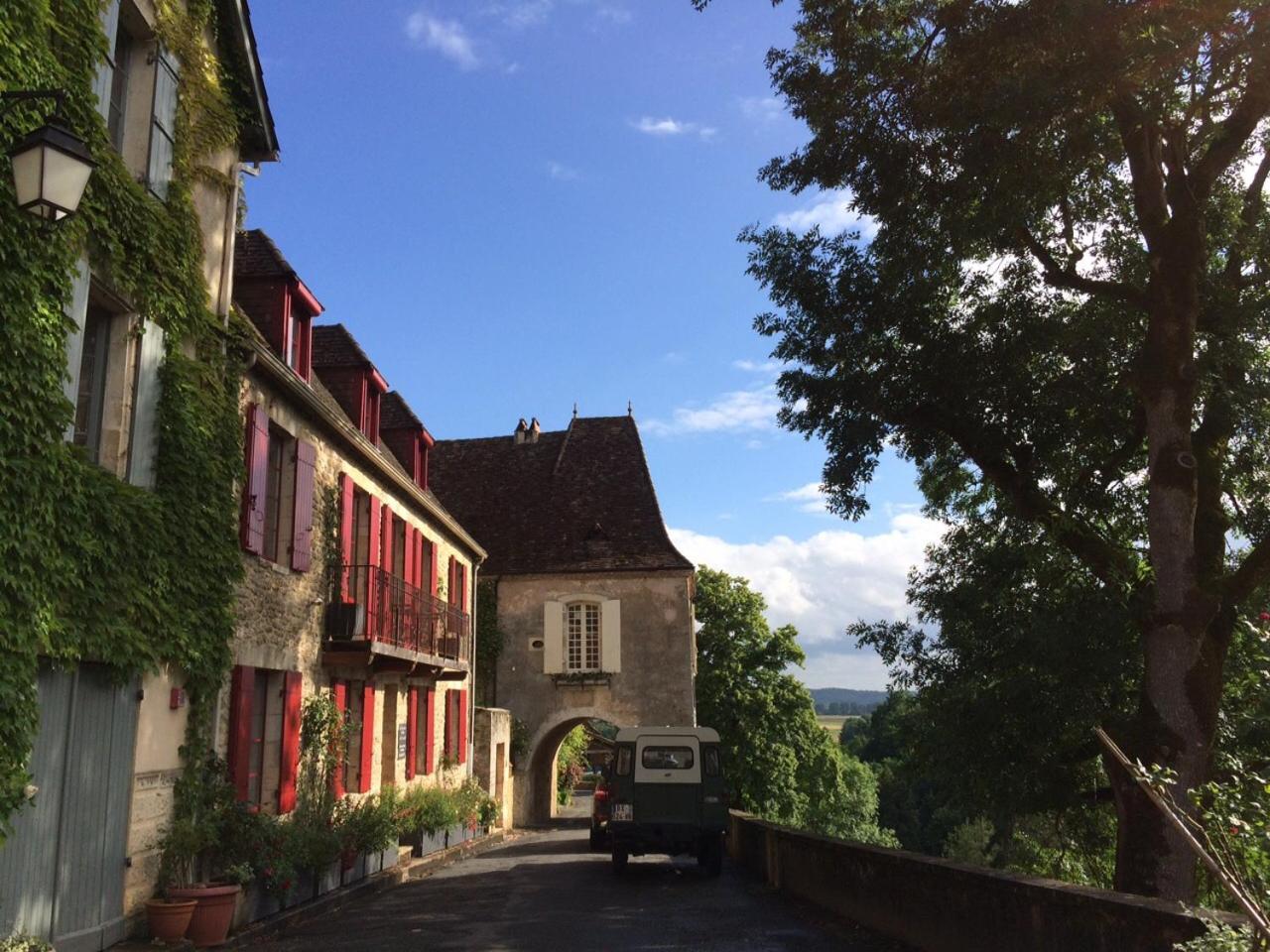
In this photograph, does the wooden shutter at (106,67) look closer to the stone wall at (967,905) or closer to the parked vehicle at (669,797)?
the stone wall at (967,905)

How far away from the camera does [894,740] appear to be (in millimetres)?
13688

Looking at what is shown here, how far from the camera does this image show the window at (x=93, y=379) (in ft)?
27.6

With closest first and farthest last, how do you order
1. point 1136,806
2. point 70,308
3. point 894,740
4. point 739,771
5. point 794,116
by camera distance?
1. point 70,308
2. point 1136,806
3. point 794,116
4. point 894,740
5. point 739,771

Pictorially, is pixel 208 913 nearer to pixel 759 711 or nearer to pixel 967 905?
pixel 967 905

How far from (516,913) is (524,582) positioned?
677 inches

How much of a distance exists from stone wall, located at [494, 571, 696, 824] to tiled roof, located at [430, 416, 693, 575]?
0.48 m

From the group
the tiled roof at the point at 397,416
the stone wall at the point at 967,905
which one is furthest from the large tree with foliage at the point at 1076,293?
the tiled roof at the point at 397,416

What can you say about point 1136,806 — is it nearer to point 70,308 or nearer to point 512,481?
point 70,308

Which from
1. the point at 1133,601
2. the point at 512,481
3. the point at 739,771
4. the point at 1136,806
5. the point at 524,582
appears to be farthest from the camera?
the point at 739,771

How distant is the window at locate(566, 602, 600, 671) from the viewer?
27750 mm

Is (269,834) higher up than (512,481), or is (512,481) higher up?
(512,481)

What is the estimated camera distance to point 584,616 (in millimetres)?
27875

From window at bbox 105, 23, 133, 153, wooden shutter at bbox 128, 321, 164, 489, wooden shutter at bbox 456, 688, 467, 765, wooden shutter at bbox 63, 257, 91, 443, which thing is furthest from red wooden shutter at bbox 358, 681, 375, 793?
window at bbox 105, 23, 133, 153

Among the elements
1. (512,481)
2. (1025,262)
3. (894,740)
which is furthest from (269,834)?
(512,481)
